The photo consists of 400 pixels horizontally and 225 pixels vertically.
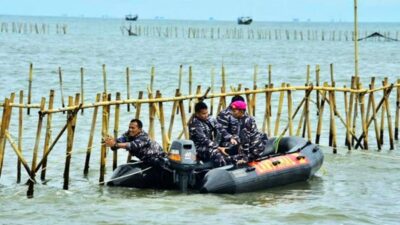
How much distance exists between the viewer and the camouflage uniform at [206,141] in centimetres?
1517

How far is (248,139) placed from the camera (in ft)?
51.0

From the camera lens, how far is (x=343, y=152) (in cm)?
2038

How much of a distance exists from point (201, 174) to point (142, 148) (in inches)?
42.3

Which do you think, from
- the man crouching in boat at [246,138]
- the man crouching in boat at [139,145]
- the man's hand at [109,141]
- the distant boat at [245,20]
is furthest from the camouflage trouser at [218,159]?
the distant boat at [245,20]

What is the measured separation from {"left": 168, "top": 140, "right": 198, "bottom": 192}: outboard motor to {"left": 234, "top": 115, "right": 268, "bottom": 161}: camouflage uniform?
95 centimetres

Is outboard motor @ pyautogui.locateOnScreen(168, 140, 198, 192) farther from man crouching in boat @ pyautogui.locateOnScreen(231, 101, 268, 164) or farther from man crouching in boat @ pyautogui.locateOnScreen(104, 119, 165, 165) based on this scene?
man crouching in boat @ pyautogui.locateOnScreen(231, 101, 268, 164)

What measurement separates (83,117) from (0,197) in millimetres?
11412

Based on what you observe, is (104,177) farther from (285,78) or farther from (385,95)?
(285,78)

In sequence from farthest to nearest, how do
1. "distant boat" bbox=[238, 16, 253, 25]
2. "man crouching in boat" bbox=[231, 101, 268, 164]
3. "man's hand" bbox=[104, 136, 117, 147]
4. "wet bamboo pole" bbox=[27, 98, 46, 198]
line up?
1. "distant boat" bbox=[238, 16, 253, 25]
2. "man crouching in boat" bbox=[231, 101, 268, 164]
3. "man's hand" bbox=[104, 136, 117, 147]
4. "wet bamboo pole" bbox=[27, 98, 46, 198]

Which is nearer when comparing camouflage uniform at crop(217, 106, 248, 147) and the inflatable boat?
the inflatable boat

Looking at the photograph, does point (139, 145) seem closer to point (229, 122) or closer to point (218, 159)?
point (218, 159)

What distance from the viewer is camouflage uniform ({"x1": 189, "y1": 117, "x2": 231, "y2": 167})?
15.2 metres

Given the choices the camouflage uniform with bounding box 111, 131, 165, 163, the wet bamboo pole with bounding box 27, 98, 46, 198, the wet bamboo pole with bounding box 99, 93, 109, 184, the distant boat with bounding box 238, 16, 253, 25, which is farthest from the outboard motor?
the distant boat with bounding box 238, 16, 253, 25

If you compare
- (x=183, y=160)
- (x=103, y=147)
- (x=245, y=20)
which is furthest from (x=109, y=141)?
(x=245, y=20)
